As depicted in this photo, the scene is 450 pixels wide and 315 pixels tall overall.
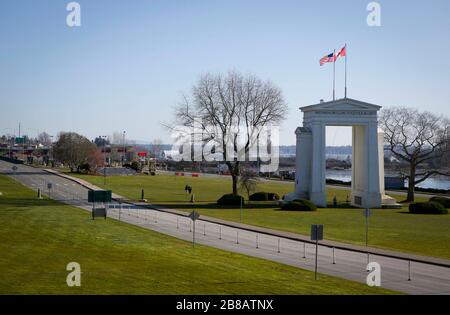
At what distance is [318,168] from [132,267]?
40.1 metres

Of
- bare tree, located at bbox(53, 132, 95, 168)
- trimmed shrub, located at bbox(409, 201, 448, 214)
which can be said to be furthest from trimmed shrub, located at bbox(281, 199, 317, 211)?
bare tree, located at bbox(53, 132, 95, 168)

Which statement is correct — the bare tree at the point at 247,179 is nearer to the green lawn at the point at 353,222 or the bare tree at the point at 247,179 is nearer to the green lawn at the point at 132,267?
the green lawn at the point at 353,222

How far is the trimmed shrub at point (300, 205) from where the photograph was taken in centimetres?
5547

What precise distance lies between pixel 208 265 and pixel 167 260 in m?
2.00

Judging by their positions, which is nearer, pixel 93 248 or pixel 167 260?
pixel 167 260

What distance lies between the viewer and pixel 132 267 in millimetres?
22531

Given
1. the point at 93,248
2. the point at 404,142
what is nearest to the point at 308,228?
the point at 93,248

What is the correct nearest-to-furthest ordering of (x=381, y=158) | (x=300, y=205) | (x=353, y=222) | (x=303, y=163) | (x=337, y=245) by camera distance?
(x=337, y=245), (x=353, y=222), (x=300, y=205), (x=303, y=163), (x=381, y=158)

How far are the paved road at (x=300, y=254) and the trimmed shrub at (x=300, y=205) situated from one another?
13.1 metres

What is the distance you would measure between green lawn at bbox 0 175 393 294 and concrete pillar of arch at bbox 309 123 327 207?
2842cm

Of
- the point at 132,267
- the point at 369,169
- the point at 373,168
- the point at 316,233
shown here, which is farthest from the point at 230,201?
the point at 316,233

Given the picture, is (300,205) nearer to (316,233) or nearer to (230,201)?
(230,201)

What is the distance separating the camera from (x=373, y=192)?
197ft

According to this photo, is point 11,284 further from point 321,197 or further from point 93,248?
point 321,197
